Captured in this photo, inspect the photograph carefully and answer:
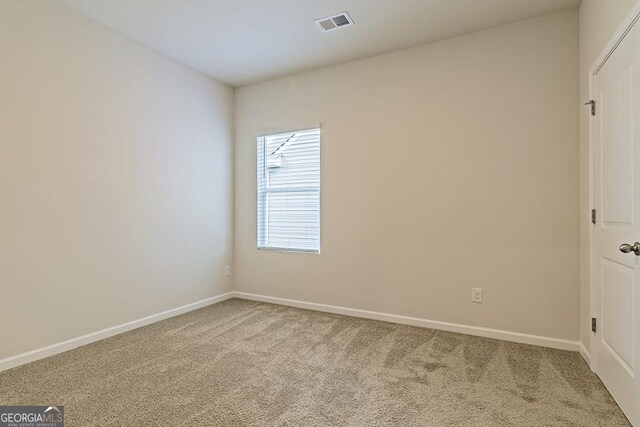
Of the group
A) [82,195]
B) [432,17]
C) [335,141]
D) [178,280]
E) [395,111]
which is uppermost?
[432,17]

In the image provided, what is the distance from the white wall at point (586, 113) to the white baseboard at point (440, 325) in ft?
0.67

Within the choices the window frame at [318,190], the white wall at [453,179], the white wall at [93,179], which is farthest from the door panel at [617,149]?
the white wall at [93,179]

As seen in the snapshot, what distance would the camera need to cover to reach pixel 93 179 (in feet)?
9.35

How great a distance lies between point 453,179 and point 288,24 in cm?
206

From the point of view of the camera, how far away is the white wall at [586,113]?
2186 mm

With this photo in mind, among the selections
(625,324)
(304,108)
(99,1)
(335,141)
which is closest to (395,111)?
(335,141)

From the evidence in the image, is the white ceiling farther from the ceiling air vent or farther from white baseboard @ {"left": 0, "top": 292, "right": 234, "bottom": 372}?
white baseboard @ {"left": 0, "top": 292, "right": 234, "bottom": 372}

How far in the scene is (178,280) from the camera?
3.64 metres

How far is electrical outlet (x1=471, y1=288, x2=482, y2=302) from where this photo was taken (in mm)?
2966

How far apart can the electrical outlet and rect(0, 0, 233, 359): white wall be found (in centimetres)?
295

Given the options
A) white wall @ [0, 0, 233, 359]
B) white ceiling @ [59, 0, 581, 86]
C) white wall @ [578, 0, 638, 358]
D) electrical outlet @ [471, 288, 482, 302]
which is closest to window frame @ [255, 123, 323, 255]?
white wall @ [0, 0, 233, 359]

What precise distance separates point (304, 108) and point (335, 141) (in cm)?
60

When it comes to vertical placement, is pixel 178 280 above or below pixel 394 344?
above

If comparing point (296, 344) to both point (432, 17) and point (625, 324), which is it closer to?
point (625, 324)
